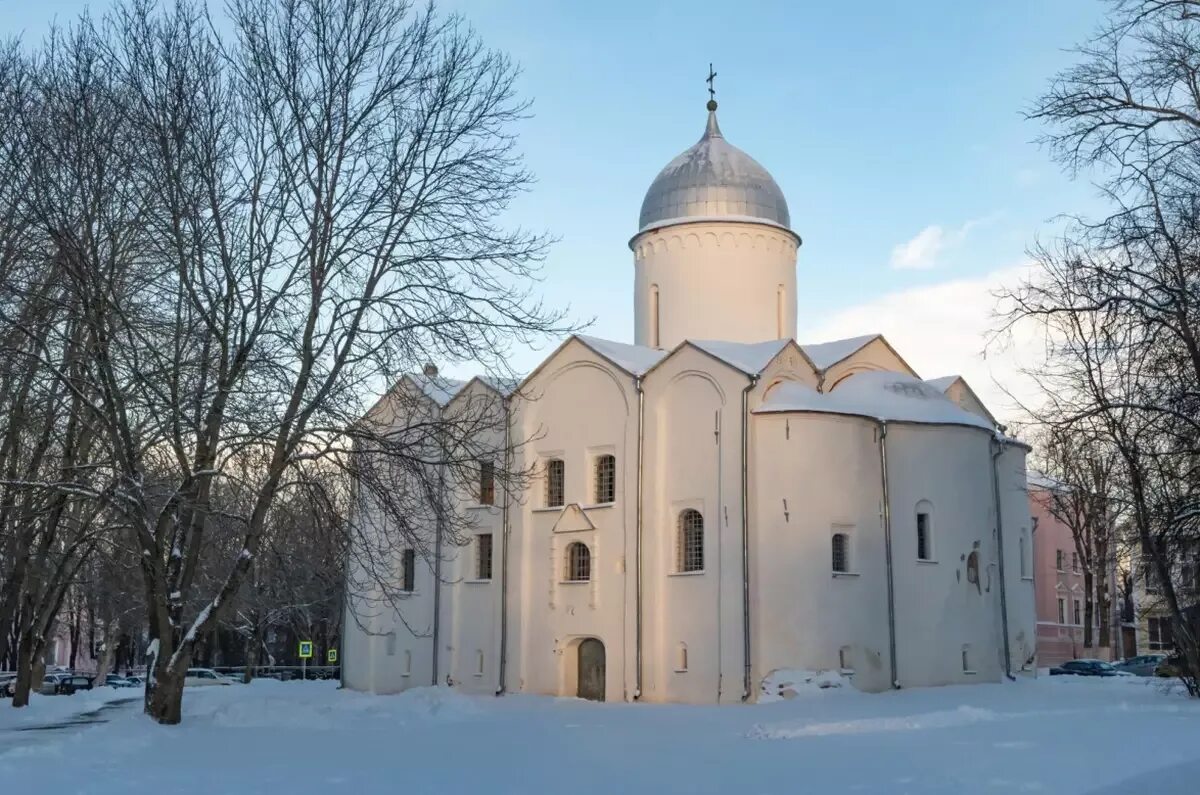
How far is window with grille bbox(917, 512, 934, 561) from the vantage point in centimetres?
2589

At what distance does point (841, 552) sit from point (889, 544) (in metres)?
1.05

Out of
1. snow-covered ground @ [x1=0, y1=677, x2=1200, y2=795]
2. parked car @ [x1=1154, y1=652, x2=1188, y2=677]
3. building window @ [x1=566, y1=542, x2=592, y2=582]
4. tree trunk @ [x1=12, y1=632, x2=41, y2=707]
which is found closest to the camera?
snow-covered ground @ [x1=0, y1=677, x2=1200, y2=795]

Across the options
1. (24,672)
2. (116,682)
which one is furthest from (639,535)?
(116,682)

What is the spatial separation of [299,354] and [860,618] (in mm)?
13807

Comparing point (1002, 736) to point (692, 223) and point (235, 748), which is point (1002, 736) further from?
point (692, 223)

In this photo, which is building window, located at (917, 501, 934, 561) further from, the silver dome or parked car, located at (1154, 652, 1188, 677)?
the silver dome

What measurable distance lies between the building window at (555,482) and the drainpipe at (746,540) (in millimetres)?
4921

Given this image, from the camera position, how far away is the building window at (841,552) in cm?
2488

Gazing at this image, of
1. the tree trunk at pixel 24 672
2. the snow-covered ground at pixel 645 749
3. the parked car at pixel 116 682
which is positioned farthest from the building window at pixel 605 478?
the parked car at pixel 116 682

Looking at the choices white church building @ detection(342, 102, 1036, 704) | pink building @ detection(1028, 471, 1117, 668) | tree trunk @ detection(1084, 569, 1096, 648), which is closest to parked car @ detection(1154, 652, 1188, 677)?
white church building @ detection(342, 102, 1036, 704)

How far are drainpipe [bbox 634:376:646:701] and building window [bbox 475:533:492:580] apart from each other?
4.72 metres

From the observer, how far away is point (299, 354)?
1573 centimetres

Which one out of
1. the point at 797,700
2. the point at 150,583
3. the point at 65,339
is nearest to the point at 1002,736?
the point at 797,700

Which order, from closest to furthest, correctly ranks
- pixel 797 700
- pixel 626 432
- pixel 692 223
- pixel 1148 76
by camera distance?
pixel 1148 76 < pixel 797 700 < pixel 626 432 < pixel 692 223
